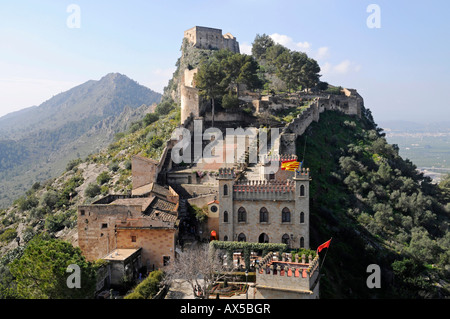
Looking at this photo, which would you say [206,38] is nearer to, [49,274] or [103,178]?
[103,178]

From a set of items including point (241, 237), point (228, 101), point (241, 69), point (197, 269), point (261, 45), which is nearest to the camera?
point (197, 269)

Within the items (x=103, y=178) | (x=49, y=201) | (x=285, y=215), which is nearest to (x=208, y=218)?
(x=285, y=215)

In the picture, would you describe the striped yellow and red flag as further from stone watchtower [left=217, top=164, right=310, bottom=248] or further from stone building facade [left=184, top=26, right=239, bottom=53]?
stone building facade [left=184, top=26, right=239, bottom=53]

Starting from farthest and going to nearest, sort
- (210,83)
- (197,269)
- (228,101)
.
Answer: (210,83), (228,101), (197,269)

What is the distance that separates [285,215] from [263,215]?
5.57 feet

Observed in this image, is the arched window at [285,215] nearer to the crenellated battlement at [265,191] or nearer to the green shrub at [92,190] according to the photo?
the crenellated battlement at [265,191]

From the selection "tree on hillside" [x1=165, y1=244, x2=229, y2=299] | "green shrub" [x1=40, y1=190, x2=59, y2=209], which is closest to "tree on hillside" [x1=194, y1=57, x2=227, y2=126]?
"green shrub" [x1=40, y1=190, x2=59, y2=209]

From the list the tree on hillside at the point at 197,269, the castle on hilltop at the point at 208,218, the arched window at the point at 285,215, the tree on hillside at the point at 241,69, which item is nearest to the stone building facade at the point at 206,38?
the tree on hillside at the point at 241,69

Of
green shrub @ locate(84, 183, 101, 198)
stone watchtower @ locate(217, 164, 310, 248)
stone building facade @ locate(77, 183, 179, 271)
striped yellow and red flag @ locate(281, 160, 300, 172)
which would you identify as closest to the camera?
stone building facade @ locate(77, 183, 179, 271)

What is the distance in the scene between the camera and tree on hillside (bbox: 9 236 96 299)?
22.9 m

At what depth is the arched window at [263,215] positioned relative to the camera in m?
32.4

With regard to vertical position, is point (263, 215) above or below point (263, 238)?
above

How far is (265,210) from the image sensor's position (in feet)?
106
